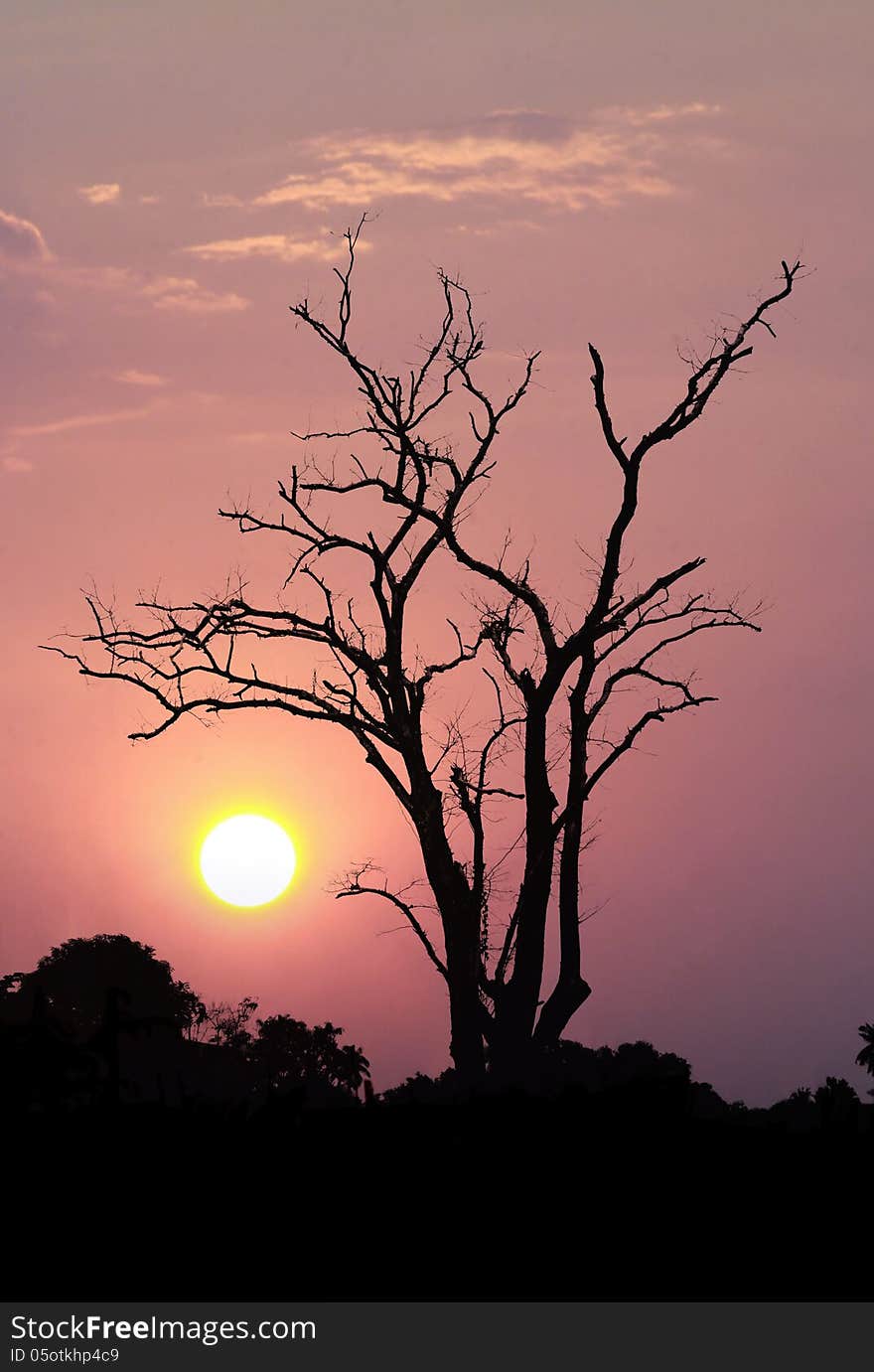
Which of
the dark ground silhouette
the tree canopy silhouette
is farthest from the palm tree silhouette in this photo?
the tree canopy silhouette

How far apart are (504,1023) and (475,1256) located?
62.5 feet

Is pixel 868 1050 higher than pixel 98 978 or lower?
lower

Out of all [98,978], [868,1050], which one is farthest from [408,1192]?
[98,978]

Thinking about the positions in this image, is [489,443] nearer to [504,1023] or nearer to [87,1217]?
[504,1023]

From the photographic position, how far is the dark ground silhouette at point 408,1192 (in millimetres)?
3061

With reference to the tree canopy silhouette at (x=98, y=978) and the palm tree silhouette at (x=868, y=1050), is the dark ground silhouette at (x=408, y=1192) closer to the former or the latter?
the palm tree silhouette at (x=868, y=1050)

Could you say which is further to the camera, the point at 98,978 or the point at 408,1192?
the point at 98,978

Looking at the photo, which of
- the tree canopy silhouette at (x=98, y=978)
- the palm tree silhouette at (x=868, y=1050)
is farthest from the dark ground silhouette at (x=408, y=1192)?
the tree canopy silhouette at (x=98, y=978)

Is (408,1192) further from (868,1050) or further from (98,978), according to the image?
(98,978)

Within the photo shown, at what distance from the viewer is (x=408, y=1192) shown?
3.28 metres

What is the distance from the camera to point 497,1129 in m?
3.46
